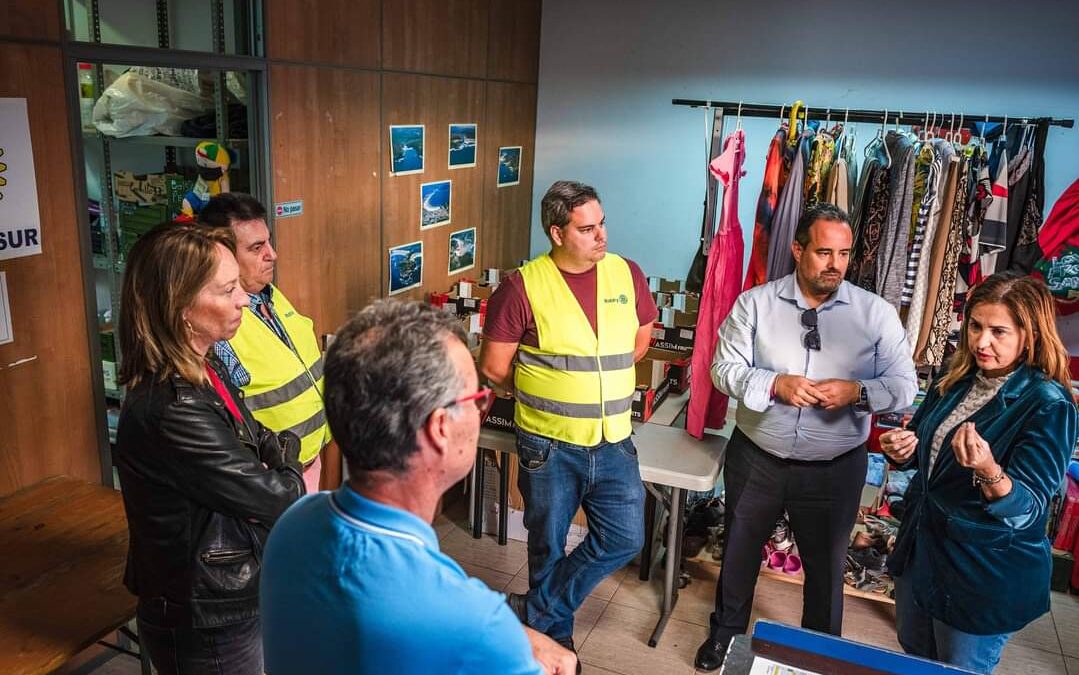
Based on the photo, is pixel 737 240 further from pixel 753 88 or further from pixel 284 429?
pixel 753 88

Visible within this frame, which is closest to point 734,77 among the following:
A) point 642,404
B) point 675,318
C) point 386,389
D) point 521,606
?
point 675,318

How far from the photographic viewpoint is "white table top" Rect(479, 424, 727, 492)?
2953 mm

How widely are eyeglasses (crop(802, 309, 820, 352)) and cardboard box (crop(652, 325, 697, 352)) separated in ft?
4.07

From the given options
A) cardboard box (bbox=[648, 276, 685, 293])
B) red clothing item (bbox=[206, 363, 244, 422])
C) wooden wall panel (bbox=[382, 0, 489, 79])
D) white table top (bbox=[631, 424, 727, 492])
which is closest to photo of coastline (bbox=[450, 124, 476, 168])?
wooden wall panel (bbox=[382, 0, 489, 79])

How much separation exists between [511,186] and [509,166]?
129mm

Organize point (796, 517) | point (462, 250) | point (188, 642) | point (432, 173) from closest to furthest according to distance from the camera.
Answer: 1. point (188, 642)
2. point (796, 517)
3. point (432, 173)
4. point (462, 250)

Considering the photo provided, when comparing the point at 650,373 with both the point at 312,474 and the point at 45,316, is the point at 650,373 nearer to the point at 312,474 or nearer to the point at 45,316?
the point at 312,474

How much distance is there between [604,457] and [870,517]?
1732mm

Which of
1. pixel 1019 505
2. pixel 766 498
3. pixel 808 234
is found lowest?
pixel 766 498

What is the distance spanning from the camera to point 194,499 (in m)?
1.69

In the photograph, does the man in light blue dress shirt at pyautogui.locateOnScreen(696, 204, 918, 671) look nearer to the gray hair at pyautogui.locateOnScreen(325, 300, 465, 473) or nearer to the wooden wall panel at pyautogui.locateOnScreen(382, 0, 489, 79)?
the gray hair at pyautogui.locateOnScreen(325, 300, 465, 473)

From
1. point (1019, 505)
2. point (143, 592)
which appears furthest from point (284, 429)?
point (1019, 505)

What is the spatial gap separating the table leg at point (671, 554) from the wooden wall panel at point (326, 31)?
2.25 metres

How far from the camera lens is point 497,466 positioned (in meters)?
3.96
